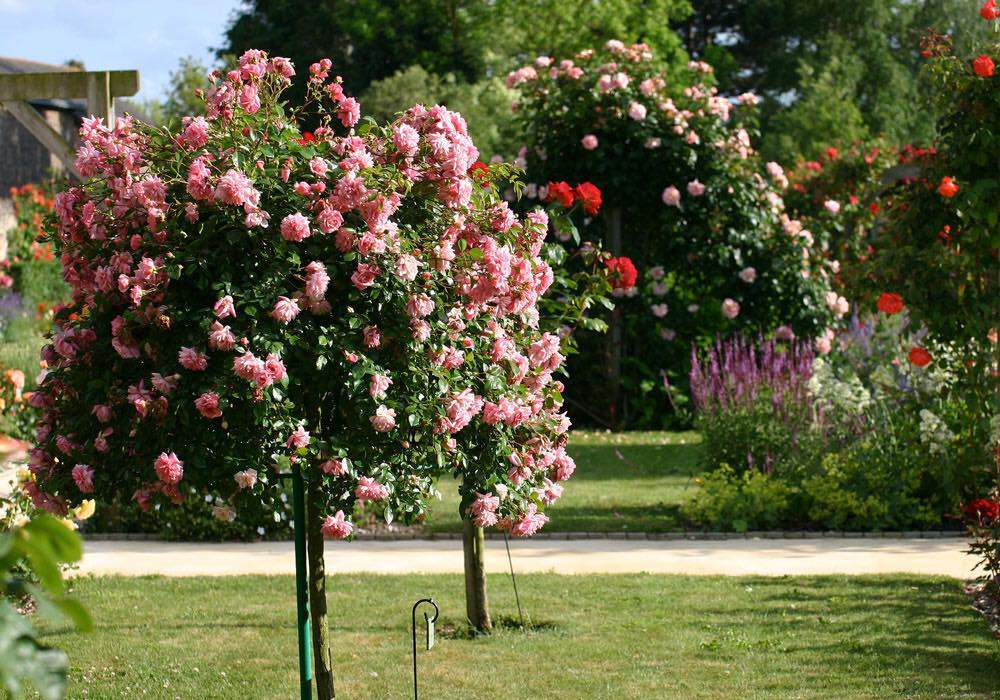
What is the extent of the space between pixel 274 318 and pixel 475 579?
2287mm

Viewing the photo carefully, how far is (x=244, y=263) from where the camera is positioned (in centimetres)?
342

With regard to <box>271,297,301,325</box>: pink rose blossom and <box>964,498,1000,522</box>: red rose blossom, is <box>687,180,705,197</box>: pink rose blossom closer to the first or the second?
<box>964,498,1000,522</box>: red rose blossom

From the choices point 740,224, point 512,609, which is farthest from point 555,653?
point 740,224

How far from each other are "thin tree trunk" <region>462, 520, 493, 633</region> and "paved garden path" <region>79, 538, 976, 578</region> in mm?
1212

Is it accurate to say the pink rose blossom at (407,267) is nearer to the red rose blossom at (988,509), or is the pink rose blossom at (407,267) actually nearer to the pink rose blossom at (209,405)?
the pink rose blossom at (209,405)

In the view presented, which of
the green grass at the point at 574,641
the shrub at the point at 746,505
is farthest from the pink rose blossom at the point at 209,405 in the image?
the shrub at the point at 746,505

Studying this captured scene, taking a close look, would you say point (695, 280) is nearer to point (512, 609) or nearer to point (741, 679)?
point (512, 609)

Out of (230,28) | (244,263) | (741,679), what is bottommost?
(741,679)

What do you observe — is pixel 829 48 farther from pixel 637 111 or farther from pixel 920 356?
pixel 920 356

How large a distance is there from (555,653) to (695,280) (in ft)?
27.2

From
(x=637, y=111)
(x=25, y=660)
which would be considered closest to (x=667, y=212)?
(x=637, y=111)

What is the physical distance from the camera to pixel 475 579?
536cm

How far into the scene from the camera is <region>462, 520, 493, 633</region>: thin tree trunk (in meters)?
5.29

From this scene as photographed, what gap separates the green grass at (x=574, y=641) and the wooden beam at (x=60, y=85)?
10.4 ft
